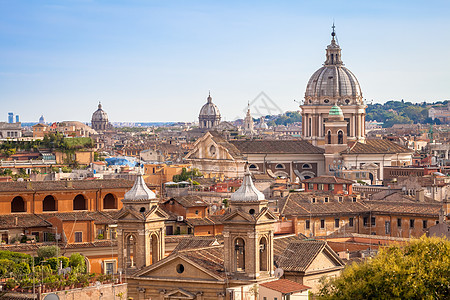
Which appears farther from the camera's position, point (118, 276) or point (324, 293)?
point (118, 276)

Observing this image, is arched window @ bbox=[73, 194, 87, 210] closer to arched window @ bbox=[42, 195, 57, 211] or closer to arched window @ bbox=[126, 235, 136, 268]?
→ arched window @ bbox=[42, 195, 57, 211]

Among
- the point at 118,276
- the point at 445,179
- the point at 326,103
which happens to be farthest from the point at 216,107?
the point at 118,276

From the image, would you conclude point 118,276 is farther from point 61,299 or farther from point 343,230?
point 343,230

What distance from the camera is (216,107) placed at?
192m

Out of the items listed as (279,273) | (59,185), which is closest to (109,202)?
(59,185)

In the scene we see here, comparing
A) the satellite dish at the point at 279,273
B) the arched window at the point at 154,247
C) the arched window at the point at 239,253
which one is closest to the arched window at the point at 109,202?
the arched window at the point at 154,247

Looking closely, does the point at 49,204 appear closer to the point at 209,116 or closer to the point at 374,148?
the point at 374,148

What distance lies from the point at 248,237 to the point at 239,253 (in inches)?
23.3

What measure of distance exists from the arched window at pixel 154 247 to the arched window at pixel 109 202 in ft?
44.5

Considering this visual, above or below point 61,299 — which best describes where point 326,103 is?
above

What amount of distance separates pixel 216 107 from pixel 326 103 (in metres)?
112

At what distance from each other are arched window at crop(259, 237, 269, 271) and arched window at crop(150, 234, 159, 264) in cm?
254

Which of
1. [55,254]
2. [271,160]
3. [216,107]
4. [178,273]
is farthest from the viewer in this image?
[216,107]

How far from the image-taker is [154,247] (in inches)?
1118
